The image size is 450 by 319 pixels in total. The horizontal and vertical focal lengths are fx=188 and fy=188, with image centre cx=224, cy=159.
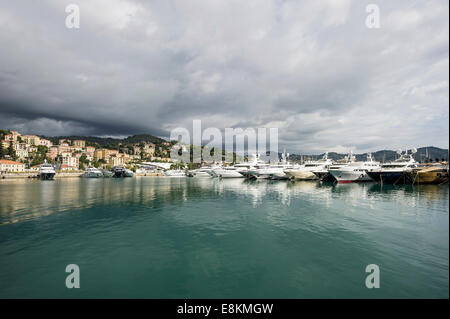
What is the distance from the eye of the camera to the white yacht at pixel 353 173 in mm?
50097

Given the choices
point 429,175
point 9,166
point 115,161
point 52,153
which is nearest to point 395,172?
point 429,175

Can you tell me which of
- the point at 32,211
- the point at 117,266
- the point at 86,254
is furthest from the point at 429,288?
the point at 32,211

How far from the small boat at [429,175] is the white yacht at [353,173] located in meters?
8.83

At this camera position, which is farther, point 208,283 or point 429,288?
point 208,283

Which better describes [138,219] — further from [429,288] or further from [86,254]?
[429,288]

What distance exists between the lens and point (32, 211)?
18688 mm

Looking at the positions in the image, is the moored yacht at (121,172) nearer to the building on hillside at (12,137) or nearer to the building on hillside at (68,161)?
the building on hillside at (68,161)

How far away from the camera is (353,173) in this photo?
166ft

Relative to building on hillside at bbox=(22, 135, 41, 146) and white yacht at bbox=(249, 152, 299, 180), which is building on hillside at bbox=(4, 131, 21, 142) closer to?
building on hillside at bbox=(22, 135, 41, 146)

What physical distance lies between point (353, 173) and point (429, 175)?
1438 cm

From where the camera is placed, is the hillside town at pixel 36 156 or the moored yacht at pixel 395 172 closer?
the moored yacht at pixel 395 172

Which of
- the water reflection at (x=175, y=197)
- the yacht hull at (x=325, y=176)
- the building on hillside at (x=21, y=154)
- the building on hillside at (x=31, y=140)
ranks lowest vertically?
the water reflection at (x=175, y=197)

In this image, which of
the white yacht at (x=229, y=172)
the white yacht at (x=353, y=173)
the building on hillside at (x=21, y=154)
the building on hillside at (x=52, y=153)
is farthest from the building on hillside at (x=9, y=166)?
the white yacht at (x=353, y=173)

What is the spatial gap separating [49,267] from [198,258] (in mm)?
6538
